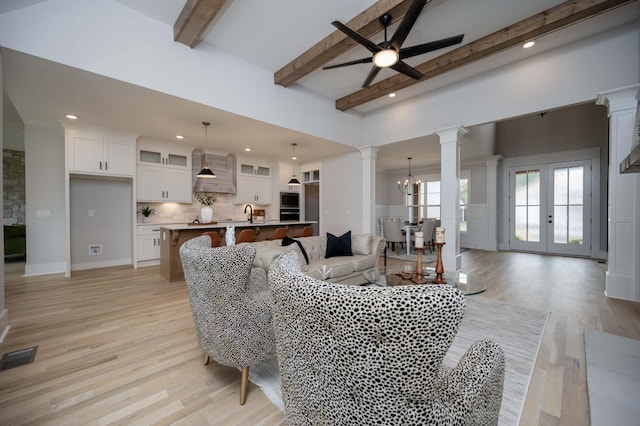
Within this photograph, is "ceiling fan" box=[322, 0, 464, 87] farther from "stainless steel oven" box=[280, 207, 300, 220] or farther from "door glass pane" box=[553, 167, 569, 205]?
"door glass pane" box=[553, 167, 569, 205]

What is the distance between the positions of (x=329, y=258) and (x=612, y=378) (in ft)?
9.10

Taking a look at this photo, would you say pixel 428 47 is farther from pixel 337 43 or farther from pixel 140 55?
pixel 140 55

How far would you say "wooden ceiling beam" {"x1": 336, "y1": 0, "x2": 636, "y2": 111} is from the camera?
2723 mm

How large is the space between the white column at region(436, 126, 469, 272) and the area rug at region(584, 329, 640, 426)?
7.14 feet

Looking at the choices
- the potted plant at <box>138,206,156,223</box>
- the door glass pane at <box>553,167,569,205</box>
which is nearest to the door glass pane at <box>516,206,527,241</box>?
the door glass pane at <box>553,167,569,205</box>

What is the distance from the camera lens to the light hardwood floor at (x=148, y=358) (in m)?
1.47

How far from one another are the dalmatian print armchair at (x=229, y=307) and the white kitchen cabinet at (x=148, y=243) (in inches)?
168

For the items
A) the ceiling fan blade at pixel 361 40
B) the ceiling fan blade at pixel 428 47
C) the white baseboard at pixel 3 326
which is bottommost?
the white baseboard at pixel 3 326

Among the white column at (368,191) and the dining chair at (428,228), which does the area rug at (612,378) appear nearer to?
the white column at (368,191)

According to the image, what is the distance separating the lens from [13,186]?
625 cm

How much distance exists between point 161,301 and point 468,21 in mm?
5082

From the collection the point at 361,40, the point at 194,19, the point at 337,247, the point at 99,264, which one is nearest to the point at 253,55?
the point at 194,19

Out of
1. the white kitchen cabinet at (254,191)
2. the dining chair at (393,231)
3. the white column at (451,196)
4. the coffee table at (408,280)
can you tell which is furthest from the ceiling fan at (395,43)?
the white kitchen cabinet at (254,191)

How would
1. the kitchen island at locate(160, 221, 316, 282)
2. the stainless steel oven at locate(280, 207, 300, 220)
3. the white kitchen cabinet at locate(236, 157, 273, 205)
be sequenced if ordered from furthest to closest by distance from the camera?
the stainless steel oven at locate(280, 207, 300, 220) < the white kitchen cabinet at locate(236, 157, 273, 205) < the kitchen island at locate(160, 221, 316, 282)
